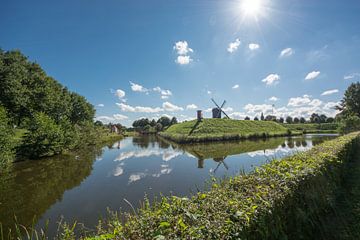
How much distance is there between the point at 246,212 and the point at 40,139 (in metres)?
18.7

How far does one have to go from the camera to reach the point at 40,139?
15.4 metres

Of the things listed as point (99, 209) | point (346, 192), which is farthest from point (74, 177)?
point (346, 192)

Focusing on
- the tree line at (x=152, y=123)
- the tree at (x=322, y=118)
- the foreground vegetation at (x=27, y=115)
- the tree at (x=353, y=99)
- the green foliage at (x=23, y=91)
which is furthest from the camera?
the tree line at (x=152, y=123)

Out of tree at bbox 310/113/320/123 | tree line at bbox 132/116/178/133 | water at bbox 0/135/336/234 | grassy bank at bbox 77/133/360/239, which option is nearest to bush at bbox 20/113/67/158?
water at bbox 0/135/336/234

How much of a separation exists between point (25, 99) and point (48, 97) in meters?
3.46

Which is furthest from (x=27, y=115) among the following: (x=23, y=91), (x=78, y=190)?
(x=78, y=190)

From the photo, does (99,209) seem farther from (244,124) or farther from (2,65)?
(244,124)

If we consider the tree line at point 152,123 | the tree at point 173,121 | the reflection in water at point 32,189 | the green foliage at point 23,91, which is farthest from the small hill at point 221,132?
the tree at point 173,121

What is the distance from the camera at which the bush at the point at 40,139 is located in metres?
15.0

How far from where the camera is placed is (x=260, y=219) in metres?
2.12

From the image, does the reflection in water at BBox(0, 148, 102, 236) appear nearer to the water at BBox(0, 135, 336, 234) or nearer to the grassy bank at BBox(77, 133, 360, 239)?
the water at BBox(0, 135, 336, 234)

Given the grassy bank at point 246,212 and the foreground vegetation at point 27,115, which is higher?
the foreground vegetation at point 27,115

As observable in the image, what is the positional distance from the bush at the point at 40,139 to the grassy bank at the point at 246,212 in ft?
54.9

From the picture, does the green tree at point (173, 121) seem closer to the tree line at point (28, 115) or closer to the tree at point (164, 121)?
the tree at point (164, 121)
